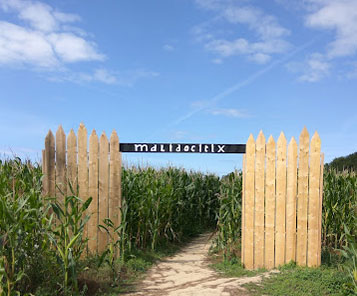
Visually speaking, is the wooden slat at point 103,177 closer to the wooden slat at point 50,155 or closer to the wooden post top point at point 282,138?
the wooden slat at point 50,155

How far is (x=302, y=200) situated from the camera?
801 centimetres

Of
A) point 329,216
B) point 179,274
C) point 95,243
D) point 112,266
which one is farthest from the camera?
point 329,216

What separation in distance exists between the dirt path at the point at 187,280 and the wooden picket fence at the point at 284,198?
3.09 ft

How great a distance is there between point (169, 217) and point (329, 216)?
449 cm

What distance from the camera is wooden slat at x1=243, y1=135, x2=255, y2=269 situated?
26.5 feet

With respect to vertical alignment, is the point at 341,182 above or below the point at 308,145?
below

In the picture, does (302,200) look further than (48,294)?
Yes

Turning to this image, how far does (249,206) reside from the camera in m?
8.12

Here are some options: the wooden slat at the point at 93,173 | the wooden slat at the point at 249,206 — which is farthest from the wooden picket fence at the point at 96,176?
the wooden slat at the point at 249,206

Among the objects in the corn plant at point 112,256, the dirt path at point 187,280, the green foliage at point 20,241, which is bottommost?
the dirt path at point 187,280

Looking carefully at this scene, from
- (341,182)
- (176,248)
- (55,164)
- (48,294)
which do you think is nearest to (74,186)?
(55,164)

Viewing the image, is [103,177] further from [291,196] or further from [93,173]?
[291,196]

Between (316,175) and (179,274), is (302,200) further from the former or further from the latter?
(179,274)

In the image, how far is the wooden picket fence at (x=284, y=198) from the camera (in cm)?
798
